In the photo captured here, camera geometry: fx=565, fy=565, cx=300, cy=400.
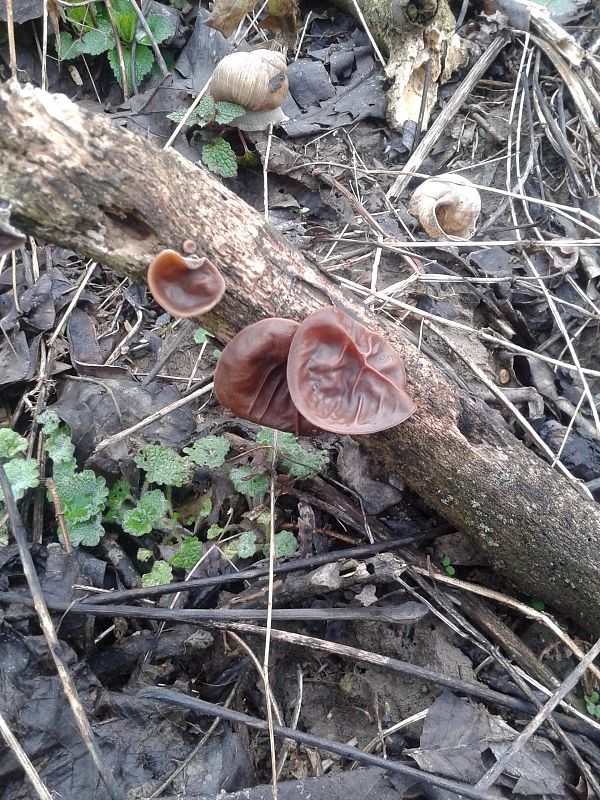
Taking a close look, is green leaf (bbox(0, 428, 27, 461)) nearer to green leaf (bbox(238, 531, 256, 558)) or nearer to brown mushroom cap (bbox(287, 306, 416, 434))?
green leaf (bbox(238, 531, 256, 558))

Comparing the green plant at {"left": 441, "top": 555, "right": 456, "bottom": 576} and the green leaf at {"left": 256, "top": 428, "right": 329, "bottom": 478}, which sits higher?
the green leaf at {"left": 256, "top": 428, "right": 329, "bottom": 478}

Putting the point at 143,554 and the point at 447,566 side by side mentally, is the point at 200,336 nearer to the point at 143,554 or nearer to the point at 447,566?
the point at 143,554

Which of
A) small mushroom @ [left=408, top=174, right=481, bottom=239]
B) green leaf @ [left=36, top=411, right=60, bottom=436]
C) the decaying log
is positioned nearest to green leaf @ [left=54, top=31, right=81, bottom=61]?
small mushroom @ [left=408, top=174, right=481, bottom=239]

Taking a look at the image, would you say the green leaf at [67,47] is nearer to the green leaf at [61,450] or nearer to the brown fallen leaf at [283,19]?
the brown fallen leaf at [283,19]

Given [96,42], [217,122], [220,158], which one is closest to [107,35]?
[96,42]

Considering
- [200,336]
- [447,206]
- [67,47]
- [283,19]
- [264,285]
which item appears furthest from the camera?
[283,19]

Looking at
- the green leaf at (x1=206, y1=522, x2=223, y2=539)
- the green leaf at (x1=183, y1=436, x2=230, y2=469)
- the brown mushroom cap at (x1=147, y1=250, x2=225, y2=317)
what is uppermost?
the brown mushroom cap at (x1=147, y1=250, x2=225, y2=317)
